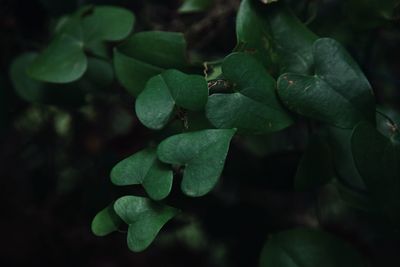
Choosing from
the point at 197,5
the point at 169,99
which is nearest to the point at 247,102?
the point at 169,99

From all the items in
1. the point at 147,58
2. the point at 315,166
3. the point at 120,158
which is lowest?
the point at 120,158

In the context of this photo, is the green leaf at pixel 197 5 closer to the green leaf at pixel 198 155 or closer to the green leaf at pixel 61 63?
the green leaf at pixel 61 63

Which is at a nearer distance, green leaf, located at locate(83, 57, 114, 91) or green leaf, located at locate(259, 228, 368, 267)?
green leaf, located at locate(259, 228, 368, 267)

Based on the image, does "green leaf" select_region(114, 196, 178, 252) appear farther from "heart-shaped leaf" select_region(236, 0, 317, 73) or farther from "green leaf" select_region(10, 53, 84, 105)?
"green leaf" select_region(10, 53, 84, 105)

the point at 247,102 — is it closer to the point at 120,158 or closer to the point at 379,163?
the point at 379,163

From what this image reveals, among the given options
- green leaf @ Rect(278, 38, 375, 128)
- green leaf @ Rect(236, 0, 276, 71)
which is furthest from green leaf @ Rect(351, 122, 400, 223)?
green leaf @ Rect(236, 0, 276, 71)

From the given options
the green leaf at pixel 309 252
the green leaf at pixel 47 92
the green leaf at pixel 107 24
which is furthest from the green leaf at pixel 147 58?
the green leaf at pixel 309 252

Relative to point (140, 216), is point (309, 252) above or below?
below
